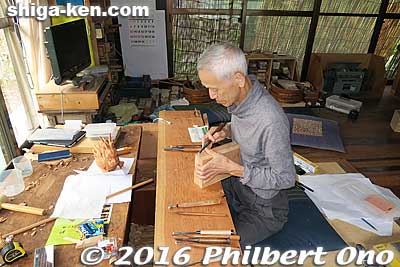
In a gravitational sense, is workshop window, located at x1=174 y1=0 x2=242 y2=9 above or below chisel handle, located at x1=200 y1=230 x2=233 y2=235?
above

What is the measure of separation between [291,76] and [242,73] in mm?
3516

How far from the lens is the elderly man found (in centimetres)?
116

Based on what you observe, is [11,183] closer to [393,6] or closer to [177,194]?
[177,194]

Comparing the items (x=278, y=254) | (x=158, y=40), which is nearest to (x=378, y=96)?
(x=158, y=40)

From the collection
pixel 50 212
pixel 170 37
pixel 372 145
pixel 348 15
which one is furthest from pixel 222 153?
pixel 348 15

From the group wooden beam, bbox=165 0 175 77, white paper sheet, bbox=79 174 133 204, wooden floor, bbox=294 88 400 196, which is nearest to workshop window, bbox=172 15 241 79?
wooden beam, bbox=165 0 175 77

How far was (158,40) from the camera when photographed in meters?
4.23

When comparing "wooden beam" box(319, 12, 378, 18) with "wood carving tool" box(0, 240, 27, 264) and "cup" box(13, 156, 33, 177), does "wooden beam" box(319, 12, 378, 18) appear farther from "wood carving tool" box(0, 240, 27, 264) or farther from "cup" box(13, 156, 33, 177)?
"wood carving tool" box(0, 240, 27, 264)

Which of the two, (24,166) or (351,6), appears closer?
(24,166)

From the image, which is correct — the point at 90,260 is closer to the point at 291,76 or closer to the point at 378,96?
the point at 291,76

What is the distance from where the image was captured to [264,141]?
1.23m

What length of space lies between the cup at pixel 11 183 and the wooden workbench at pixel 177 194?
58 cm

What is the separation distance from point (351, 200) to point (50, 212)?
5.88 feet

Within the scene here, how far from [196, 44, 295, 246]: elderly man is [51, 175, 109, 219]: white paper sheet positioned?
1.35ft
